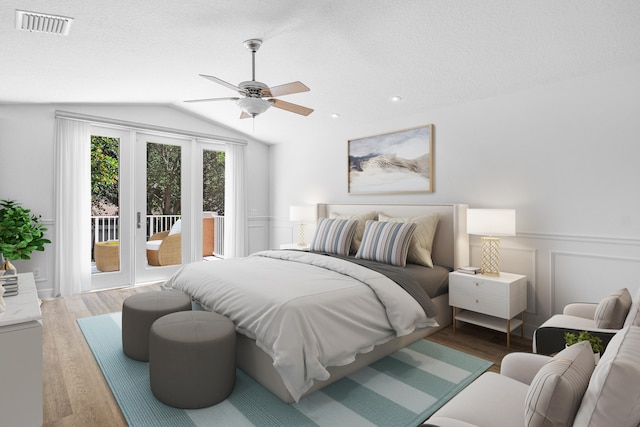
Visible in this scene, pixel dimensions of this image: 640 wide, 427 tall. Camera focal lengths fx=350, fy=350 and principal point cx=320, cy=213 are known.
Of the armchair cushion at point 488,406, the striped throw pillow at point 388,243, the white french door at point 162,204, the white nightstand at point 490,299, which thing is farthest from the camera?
the white french door at point 162,204

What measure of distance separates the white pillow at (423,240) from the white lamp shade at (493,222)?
0.49m

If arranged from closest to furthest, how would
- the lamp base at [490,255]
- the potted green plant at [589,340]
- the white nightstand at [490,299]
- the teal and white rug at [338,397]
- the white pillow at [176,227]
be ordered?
the potted green plant at [589,340]
the teal and white rug at [338,397]
the white nightstand at [490,299]
the lamp base at [490,255]
the white pillow at [176,227]

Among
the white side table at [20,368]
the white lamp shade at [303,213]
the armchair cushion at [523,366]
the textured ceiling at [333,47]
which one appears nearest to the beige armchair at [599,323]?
the armchair cushion at [523,366]

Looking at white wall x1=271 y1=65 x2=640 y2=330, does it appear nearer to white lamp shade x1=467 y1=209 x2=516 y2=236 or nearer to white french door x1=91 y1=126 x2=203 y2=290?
white lamp shade x1=467 y1=209 x2=516 y2=236

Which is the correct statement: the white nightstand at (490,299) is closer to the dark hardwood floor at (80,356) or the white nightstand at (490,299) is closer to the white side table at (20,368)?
the dark hardwood floor at (80,356)

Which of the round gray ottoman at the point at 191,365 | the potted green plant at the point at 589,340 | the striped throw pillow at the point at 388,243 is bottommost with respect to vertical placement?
the round gray ottoman at the point at 191,365

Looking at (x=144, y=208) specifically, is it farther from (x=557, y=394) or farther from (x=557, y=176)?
(x=557, y=394)

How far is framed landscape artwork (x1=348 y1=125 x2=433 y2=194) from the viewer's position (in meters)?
4.07

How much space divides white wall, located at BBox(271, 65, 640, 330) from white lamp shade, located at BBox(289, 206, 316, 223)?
72.0 inches

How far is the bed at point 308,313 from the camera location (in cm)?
206

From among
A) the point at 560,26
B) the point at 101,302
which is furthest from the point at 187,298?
the point at 560,26

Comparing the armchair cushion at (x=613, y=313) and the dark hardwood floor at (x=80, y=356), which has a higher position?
the armchair cushion at (x=613, y=313)

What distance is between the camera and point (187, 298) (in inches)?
113

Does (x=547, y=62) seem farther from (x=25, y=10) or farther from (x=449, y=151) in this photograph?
(x=25, y=10)
